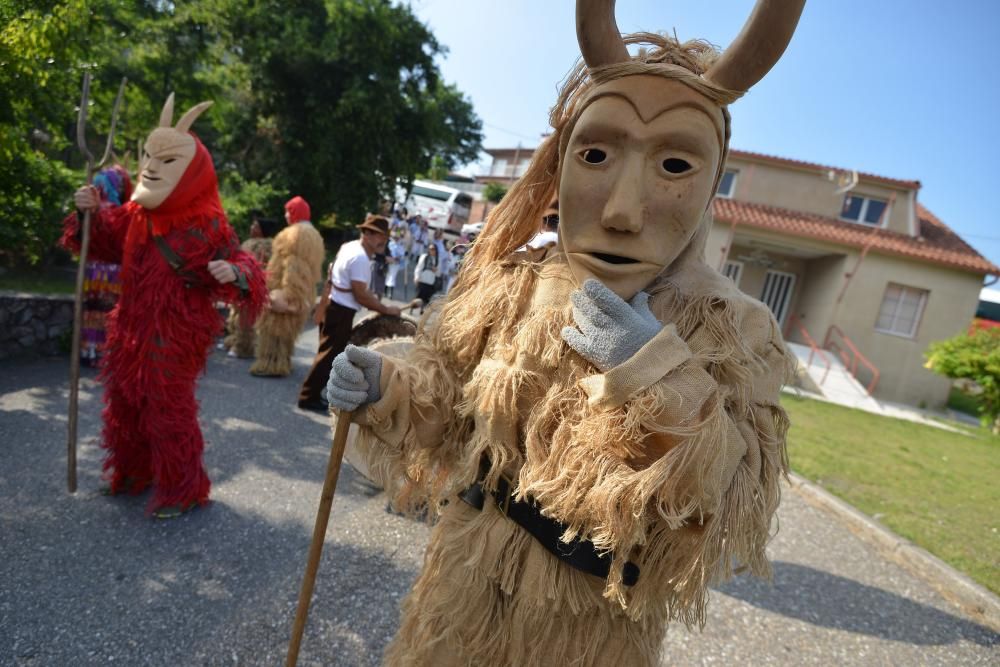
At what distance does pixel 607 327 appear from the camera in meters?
1.11

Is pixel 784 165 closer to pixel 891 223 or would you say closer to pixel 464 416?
pixel 891 223

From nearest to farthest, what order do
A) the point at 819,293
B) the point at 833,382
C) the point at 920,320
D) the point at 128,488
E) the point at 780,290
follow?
the point at 128,488
the point at 833,382
the point at 920,320
the point at 819,293
the point at 780,290

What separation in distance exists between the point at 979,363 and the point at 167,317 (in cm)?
1436

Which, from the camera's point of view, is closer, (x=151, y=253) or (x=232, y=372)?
(x=151, y=253)

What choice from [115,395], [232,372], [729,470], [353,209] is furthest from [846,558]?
[353,209]

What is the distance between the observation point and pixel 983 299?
2364 centimetres

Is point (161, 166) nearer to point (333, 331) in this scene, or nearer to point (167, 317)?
point (167, 317)

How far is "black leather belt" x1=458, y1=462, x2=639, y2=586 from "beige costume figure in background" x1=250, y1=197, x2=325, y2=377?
4.47 meters

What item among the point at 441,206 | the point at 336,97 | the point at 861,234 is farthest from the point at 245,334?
the point at 441,206

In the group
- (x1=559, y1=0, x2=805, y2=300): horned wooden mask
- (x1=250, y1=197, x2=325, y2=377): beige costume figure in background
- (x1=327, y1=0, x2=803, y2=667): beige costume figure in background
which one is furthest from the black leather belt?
(x1=250, y1=197, x2=325, y2=377): beige costume figure in background

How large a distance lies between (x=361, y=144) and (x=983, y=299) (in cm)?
2747

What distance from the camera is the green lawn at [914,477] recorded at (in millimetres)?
4285

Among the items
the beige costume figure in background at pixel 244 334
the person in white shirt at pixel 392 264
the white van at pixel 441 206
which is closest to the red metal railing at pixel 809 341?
the person in white shirt at pixel 392 264

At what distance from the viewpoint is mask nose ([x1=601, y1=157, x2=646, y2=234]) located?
1.14 metres
